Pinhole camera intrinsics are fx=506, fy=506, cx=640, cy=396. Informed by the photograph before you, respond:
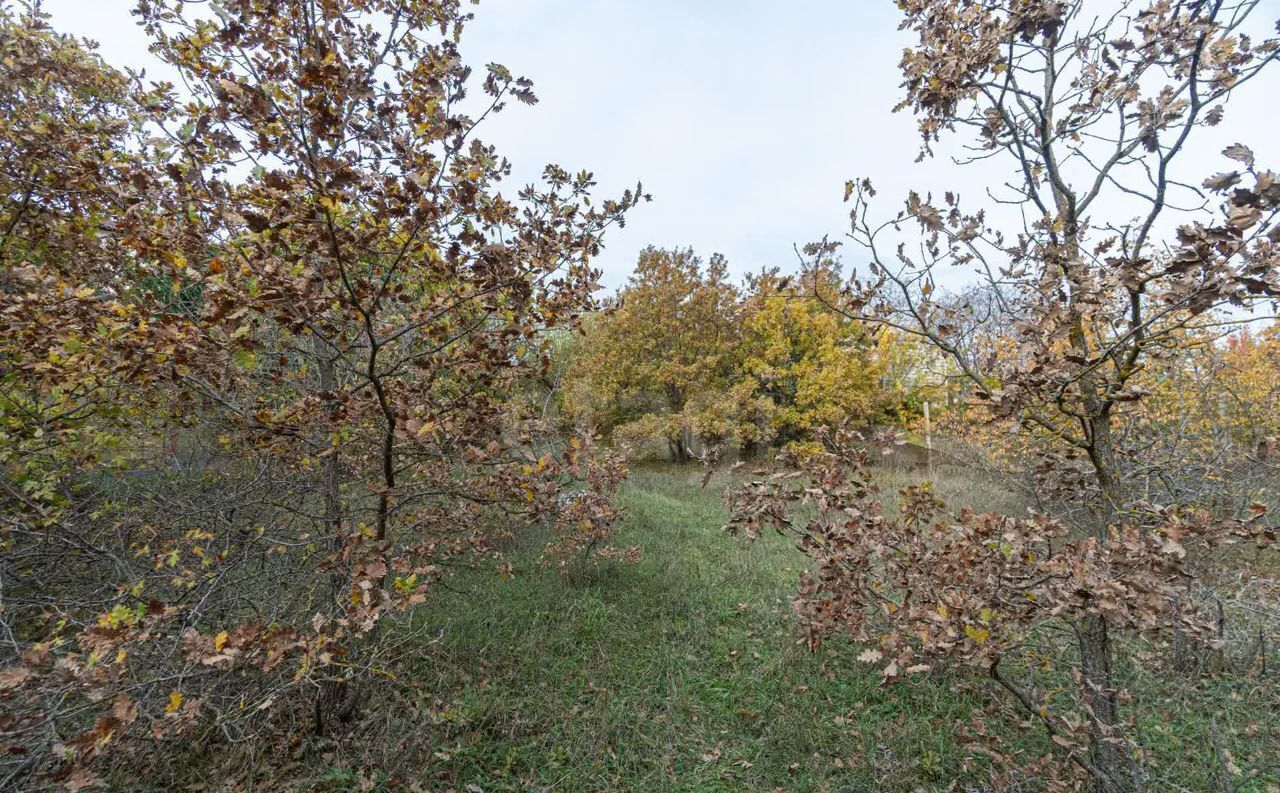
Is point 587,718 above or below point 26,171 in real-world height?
below

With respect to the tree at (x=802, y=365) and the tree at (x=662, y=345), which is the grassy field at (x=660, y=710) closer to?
the tree at (x=802, y=365)

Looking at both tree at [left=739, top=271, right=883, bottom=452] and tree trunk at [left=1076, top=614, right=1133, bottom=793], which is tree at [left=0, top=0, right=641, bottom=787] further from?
tree at [left=739, top=271, right=883, bottom=452]

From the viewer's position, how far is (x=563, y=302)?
3.23 meters

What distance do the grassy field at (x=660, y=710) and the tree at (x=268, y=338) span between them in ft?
2.61

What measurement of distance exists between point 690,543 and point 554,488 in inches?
247

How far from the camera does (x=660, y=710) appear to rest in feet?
14.5

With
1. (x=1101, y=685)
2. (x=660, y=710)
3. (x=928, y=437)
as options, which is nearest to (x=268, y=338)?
(x=660, y=710)

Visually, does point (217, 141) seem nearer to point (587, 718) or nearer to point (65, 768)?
point (65, 768)

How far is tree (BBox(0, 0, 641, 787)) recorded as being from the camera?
1.99 m

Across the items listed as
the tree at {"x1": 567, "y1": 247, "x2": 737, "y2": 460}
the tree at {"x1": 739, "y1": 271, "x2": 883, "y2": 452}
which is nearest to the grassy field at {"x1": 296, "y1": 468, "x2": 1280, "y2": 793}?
the tree at {"x1": 739, "y1": 271, "x2": 883, "y2": 452}

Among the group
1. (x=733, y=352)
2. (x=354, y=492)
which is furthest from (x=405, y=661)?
(x=733, y=352)

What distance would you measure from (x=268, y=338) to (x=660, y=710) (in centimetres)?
459

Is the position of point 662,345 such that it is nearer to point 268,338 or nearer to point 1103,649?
point 268,338

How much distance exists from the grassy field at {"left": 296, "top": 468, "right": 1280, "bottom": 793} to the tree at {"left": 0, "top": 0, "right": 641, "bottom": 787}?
0.80 meters
